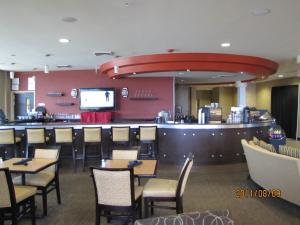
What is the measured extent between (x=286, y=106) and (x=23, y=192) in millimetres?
11624

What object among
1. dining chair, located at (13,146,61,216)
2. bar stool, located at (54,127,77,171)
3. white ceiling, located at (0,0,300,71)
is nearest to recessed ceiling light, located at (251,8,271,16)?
white ceiling, located at (0,0,300,71)

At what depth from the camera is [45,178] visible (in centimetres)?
399

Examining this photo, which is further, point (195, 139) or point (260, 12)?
point (195, 139)

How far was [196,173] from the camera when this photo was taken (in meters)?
5.98

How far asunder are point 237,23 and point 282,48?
2.33 m

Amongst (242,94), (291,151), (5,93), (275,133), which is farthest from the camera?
(242,94)

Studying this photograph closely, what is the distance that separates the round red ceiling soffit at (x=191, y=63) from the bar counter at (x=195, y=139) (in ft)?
4.70

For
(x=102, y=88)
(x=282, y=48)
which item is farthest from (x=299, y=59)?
(x=102, y=88)

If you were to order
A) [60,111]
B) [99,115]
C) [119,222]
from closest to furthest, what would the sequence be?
1. [119,222]
2. [99,115]
3. [60,111]

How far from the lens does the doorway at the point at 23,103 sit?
10.8 meters

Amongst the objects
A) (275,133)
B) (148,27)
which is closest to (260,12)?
(148,27)

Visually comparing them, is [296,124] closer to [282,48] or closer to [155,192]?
[282,48]

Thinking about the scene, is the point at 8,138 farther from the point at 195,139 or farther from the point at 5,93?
the point at 5,93
